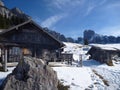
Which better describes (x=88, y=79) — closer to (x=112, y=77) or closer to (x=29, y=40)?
(x=112, y=77)

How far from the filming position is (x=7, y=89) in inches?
764

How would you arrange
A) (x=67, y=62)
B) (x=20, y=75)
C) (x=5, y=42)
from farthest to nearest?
→ (x=67, y=62)
(x=5, y=42)
(x=20, y=75)

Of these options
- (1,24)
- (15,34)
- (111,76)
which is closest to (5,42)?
(15,34)

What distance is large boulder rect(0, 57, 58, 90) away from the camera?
20031mm

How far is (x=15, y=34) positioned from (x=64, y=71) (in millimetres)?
10499

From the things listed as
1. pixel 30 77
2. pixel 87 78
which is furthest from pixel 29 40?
pixel 30 77

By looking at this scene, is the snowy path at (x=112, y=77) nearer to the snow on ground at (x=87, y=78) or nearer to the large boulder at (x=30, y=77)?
the snow on ground at (x=87, y=78)

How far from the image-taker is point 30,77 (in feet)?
68.6

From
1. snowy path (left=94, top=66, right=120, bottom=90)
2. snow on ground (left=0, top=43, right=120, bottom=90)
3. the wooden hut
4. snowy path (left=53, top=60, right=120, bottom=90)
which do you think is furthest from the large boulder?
the wooden hut

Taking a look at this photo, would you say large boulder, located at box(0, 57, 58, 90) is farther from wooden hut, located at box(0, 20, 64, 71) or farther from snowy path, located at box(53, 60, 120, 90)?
wooden hut, located at box(0, 20, 64, 71)

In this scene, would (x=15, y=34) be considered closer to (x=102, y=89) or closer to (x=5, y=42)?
(x=5, y=42)

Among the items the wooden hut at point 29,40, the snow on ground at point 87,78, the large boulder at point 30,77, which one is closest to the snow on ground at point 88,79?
the snow on ground at point 87,78

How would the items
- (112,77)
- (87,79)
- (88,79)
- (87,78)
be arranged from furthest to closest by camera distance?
(112,77), (87,78), (88,79), (87,79)

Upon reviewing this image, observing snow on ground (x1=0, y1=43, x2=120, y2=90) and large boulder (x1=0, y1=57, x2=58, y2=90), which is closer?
large boulder (x1=0, y1=57, x2=58, y2=90)
